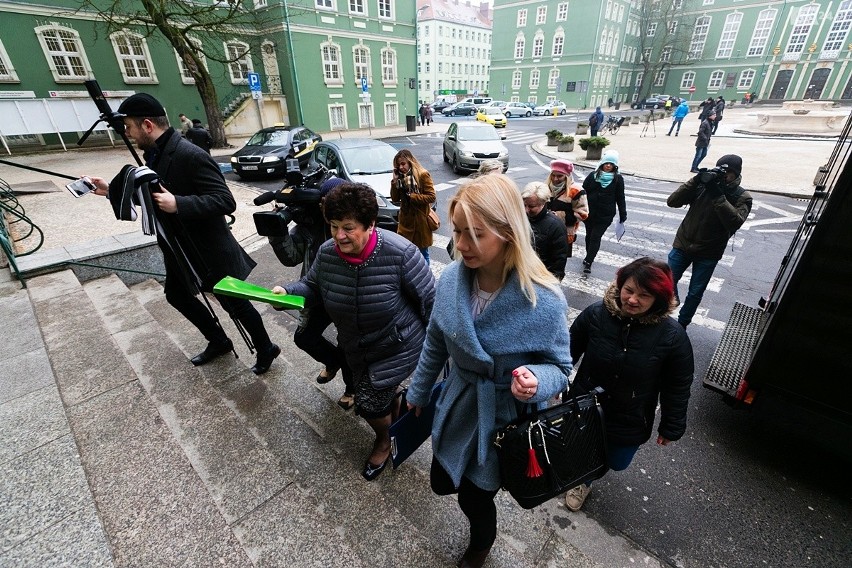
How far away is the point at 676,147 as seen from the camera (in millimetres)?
18469

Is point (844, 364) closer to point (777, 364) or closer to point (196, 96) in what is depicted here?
point (777, 364)

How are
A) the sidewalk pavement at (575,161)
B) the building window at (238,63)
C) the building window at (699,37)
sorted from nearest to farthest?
the sidewalk pavement at (575,161)
the building window at (238,63)
the building window at (699,37)

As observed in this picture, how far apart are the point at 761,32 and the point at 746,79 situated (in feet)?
16.5

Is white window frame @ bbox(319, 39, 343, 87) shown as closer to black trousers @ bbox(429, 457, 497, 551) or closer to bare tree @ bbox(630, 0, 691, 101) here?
black trousers @ bbox(429, 457, 497, 551)

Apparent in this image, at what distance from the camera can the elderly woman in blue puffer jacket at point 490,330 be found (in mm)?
1419

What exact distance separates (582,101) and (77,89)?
162 ft

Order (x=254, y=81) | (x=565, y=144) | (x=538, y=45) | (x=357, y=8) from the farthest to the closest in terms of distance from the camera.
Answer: (x=538, y=45), (x=357, y=8), (x=254, y=81), (x=565, y=144)

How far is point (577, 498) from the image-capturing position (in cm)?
255

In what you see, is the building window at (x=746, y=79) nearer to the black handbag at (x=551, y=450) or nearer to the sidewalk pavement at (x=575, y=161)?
the sidewalk pavement at (x=575, y=161)

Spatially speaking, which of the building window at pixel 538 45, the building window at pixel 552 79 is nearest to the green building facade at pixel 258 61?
the building window at pixel 552 79

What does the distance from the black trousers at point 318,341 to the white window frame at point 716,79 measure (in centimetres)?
6777

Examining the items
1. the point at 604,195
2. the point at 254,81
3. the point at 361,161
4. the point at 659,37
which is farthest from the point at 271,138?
the point at 659,37

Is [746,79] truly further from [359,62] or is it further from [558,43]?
[359,62]

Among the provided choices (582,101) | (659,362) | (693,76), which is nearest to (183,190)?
(659,362)
